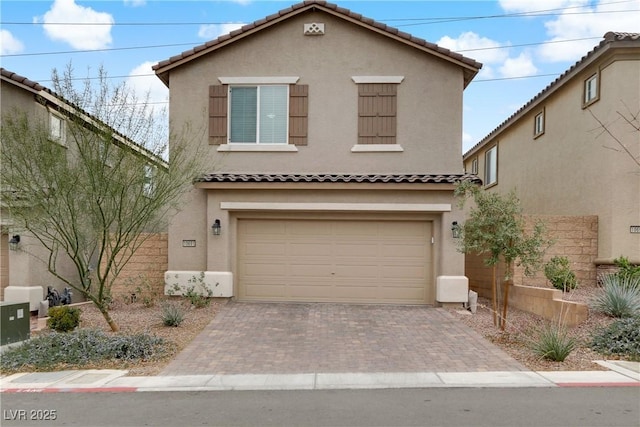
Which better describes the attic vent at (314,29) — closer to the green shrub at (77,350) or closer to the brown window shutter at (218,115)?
the brown window shutter at (218,115)

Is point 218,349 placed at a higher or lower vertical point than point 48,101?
lower

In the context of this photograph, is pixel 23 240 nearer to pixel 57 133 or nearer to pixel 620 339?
pixel 57 133

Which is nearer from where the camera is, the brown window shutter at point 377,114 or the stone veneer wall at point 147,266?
the brown window shutter at point 377,114

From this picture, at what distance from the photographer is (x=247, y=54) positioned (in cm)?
1274

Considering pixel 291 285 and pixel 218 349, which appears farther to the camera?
pixel 291 285

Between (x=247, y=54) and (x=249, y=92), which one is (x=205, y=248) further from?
(x=247, y=54)

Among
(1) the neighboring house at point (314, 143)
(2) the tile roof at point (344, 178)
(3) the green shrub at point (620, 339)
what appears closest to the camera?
(3) the green shrub at point (620, 339)

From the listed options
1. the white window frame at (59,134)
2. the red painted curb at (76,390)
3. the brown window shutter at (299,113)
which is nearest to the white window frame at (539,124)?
the brown window shutter at (299,113)

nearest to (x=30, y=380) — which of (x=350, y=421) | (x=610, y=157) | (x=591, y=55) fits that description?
(x=350, y=421)

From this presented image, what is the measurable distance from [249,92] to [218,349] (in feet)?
24.5

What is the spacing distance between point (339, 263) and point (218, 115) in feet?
17.8

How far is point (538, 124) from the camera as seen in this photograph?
56.4 ft

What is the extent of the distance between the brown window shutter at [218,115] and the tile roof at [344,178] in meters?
1.26

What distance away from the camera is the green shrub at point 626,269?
11.0m
